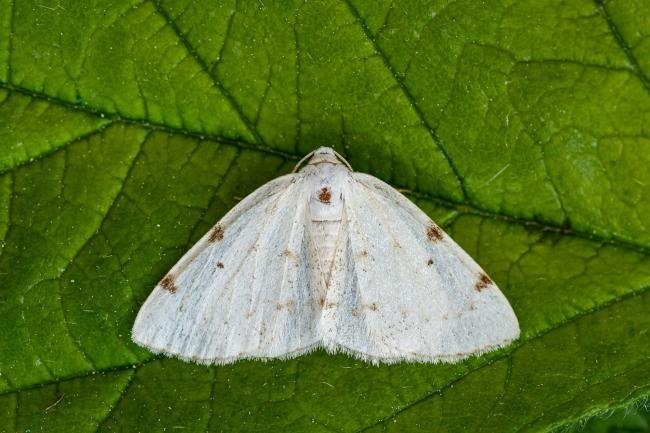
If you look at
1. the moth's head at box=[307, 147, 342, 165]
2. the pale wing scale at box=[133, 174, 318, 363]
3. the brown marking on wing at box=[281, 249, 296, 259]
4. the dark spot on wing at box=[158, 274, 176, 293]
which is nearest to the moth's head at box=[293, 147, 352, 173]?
the moth's head at box=[307, 147, 342, 165]

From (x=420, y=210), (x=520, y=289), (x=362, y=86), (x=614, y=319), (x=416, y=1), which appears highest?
(x=416, y=1)

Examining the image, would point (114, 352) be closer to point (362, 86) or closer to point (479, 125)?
point (362, 86)

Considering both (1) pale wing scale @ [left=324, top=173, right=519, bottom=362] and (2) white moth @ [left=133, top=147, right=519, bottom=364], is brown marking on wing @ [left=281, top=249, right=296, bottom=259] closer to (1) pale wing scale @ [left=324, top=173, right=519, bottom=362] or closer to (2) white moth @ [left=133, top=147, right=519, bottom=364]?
(2) white moth @ [left=133, top=147, right=519, bottom=364]

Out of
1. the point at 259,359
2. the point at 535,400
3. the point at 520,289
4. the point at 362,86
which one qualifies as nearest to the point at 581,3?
the point at 362,86

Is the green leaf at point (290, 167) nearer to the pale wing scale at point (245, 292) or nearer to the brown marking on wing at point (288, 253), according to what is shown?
the pale wing scale at point (245, 292)

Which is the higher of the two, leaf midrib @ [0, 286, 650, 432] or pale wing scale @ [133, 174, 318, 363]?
pale wing scale @ [133, 174, 318, 363]

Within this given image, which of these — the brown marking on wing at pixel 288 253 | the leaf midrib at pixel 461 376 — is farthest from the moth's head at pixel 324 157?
the leaf midrib at pixel 461 376

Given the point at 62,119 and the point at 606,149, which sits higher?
the point at 62,119

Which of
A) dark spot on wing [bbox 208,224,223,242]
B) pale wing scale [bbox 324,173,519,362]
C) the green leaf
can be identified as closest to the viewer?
the green leaf
